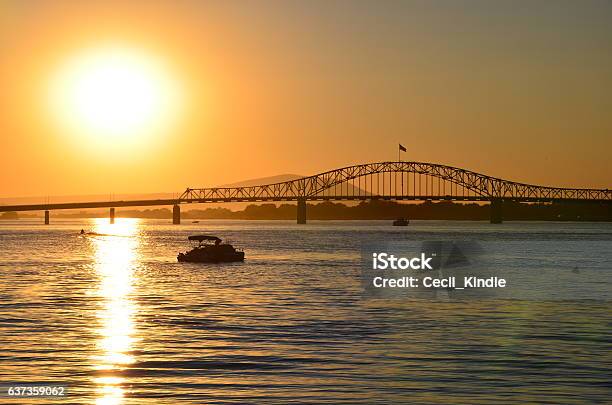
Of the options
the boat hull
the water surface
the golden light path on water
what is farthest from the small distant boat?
the water surface

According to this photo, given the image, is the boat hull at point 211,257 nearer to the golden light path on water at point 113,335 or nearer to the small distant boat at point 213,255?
the small distant boat at point 213,255

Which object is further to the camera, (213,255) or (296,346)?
(213,255)

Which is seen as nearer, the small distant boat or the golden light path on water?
the golden light path on water

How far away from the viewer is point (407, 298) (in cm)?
5459

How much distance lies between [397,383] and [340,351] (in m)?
6.07

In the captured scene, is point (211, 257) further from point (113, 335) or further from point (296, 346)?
point (296, 346)

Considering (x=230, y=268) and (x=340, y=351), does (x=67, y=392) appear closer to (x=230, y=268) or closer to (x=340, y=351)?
(x=340, y=351)

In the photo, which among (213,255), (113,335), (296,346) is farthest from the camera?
(213,255)

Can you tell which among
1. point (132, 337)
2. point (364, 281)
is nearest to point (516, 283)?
A: point (364, 281)

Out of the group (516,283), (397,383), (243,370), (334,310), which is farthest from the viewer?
(516,283)

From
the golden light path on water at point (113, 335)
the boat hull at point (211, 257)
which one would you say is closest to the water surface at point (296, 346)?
the golden light path on water at point (113, 335)

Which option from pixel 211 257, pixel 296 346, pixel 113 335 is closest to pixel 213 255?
pixel 211 257

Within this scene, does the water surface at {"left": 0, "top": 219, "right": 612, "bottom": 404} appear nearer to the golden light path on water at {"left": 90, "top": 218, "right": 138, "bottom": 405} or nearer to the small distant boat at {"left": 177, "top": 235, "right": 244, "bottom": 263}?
the golden light path on water at {"left": 90, "top": 218, "right": 138, "bottom": 405}

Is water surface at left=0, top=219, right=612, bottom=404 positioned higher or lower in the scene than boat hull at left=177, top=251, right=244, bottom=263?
lower
